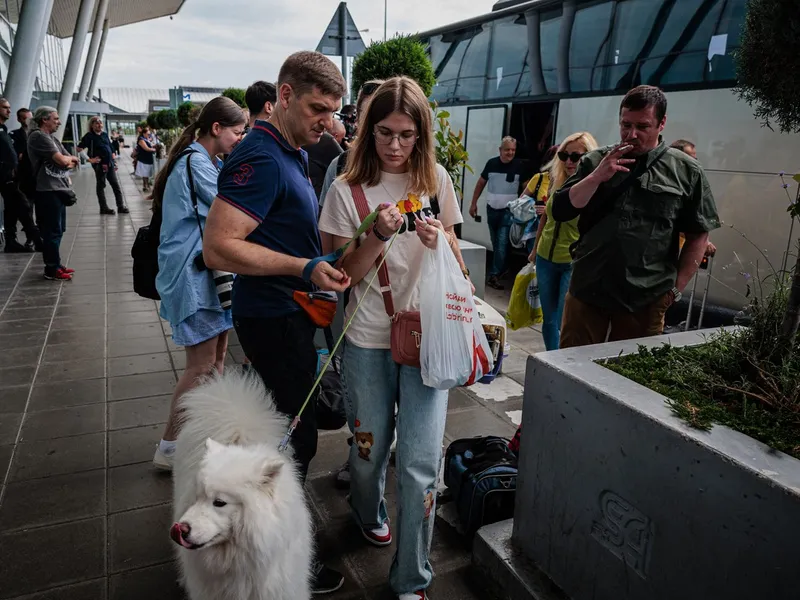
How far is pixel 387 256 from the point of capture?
2305mm

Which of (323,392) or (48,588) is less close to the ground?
(323,392)

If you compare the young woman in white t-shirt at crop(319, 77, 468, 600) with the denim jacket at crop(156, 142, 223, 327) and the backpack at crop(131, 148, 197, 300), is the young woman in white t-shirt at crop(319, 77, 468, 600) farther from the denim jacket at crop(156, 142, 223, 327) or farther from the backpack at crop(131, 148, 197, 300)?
the backpack at crop(131, 148, 197, 300)

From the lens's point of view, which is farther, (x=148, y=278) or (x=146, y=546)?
(x=148, y=278)

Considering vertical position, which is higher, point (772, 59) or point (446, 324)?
point (772, 59)

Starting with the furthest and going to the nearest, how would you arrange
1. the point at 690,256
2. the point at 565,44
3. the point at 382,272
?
the point at 565,44
the point at 690,256
the point at 382,272

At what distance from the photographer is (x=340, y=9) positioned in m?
7.03

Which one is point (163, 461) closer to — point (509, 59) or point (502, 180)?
point (502, 180)

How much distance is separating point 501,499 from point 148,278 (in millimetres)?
2541

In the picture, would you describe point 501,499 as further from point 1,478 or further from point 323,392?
point 1,478

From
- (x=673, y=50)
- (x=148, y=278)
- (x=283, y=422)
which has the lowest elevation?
(x=283, y=422)

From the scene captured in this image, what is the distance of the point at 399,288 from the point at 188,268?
1.49 meters

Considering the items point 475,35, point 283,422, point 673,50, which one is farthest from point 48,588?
point 475,35

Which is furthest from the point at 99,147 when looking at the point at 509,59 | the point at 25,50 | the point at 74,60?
the point at 74,60

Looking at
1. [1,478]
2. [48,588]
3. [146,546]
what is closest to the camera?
[48,588]
